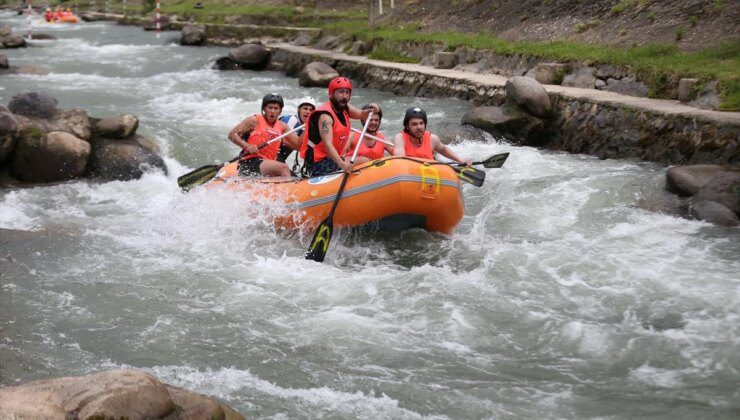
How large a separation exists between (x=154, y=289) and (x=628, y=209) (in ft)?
17.3

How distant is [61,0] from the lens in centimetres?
5266

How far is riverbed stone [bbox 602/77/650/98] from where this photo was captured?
481 inches

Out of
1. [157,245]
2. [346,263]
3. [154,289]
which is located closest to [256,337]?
[154,289]

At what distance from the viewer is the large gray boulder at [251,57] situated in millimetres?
22656

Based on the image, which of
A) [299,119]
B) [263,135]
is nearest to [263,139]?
[263,135]

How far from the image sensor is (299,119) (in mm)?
9711

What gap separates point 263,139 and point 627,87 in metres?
6.33

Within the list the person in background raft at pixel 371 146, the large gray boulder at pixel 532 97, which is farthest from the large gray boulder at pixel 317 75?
the person in background raft at pixel 371 146

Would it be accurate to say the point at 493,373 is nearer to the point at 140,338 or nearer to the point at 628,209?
the point at 140,338

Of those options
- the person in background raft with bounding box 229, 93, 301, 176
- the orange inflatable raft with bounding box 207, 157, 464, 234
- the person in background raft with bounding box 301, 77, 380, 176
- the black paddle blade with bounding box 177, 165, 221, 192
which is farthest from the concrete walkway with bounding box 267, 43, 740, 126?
the black paddle blade with bounding box 177, 165, 221, 192

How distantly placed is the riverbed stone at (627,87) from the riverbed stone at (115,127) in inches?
295

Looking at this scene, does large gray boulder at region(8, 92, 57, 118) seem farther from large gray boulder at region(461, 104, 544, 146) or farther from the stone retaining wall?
the stone retaining wall

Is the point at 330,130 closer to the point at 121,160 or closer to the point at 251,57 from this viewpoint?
the point at 121,160

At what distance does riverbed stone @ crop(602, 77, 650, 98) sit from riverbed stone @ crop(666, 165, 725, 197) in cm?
320
